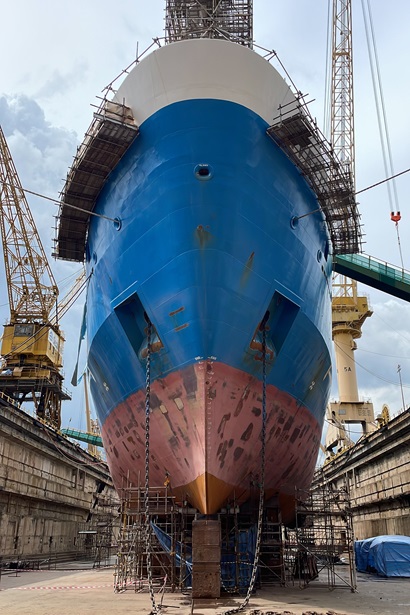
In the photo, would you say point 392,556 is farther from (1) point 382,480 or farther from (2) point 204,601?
(2) point 204,601

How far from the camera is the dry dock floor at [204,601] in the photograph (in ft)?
24.9

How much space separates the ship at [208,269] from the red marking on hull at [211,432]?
0.09 ft

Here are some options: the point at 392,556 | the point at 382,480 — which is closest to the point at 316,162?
the point at 392,556

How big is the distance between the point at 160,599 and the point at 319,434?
5078 millimetres

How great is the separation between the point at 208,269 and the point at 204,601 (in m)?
5.20

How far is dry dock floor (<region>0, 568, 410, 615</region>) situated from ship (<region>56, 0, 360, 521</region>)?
1.61 meters

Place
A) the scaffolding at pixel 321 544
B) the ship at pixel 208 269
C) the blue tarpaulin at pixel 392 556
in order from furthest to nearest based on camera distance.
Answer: the blue tarpaulin at pixel 392 556, the scaffolding at pixel 321 544, the ship at pixel 208 269

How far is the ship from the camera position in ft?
29.0

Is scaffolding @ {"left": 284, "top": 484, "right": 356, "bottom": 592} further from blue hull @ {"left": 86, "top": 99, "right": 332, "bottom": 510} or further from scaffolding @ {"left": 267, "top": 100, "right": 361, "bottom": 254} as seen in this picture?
scaffolding @ {"left": 267, "top": 100, "right": 361, "bottom": 254}

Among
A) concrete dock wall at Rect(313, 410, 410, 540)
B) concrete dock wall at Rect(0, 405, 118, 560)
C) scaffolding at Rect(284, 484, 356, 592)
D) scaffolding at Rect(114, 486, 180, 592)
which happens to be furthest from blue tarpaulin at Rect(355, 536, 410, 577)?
concrete dock wall at Rect(0, 405, 118, 560)

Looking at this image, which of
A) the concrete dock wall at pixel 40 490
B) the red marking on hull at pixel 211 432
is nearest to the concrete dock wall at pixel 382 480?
the red marking on hull at pixel 211 432

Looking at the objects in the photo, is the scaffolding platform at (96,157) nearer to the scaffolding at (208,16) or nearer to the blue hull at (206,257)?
the blue hull at (206,257)

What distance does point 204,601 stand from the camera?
8.00m

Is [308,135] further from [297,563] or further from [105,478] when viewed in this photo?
[105,478]
